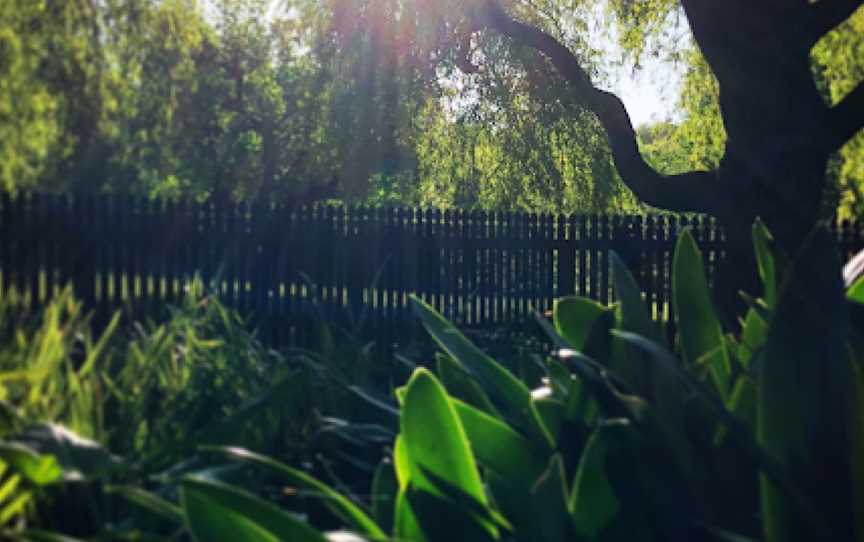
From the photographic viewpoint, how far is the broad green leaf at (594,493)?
193cm

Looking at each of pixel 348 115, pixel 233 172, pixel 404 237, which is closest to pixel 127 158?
pixel 404 237

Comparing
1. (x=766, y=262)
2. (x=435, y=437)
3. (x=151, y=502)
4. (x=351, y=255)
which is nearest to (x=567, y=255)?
(x=351, y=255)

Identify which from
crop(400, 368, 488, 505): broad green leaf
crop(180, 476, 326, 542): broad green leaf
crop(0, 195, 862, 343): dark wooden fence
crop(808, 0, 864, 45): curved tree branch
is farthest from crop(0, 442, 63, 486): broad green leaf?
crop(808, 0, 864, 45): curved tree branch

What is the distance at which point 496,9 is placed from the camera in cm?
1068

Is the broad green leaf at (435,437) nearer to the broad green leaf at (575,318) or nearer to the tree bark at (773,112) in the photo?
the broad green leaf at (575,318)

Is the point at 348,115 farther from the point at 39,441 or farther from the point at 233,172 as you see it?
the point at 39,441

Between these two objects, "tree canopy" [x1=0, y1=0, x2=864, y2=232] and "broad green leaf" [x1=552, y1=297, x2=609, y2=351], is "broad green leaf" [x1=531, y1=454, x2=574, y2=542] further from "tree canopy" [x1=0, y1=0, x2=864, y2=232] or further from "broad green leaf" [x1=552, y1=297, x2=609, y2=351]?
"tree canopy" [x1=0, y1=0, x2=864, y2=232]

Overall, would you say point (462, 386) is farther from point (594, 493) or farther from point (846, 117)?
point (846, 117)

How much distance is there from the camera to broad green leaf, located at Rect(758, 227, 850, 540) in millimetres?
1759

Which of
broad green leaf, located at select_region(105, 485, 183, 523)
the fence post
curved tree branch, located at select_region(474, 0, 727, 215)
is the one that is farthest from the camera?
the fence post

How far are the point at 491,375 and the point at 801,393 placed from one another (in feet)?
2.99

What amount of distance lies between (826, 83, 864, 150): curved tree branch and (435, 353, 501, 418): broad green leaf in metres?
6.73

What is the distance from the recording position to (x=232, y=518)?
1.54 metres

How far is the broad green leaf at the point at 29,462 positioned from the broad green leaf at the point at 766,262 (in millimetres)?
1617
